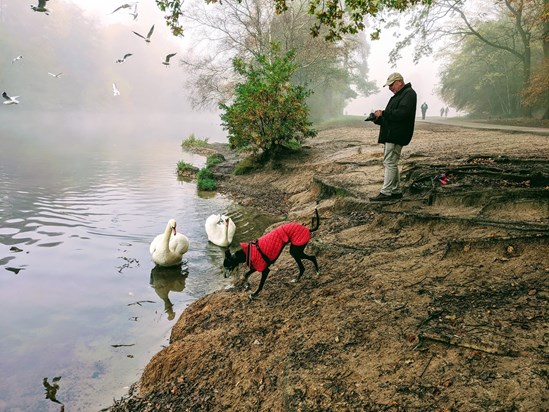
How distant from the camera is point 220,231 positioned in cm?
969

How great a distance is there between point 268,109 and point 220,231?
321 inches

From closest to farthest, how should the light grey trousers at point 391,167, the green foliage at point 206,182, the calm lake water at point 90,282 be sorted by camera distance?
the calm lake water at point 90,282
the light grey trousers at point 391,167
the green foliage at point 206,182

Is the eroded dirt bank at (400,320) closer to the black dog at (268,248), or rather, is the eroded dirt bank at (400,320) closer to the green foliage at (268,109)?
the black dog at (268,248)

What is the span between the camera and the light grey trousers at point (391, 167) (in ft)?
24.7

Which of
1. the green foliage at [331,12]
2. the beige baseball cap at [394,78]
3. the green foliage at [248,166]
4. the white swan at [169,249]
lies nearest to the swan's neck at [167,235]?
the white swan at [169,249]

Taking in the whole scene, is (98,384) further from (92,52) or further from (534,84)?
(92,52)

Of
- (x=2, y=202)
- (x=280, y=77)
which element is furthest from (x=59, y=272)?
(x=280, y=77)

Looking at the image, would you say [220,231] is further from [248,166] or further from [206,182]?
[248,166]

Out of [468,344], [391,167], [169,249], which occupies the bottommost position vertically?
[169,249]

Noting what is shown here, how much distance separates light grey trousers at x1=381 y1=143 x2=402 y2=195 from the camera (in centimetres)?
752

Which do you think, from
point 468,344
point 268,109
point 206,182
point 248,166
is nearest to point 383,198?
point 468,344

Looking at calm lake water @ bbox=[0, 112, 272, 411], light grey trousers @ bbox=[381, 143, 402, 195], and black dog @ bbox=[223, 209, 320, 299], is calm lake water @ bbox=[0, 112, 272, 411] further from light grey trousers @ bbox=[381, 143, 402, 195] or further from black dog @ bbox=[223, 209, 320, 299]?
light grey trousers @ bbox=[381, 143, 402, 195]

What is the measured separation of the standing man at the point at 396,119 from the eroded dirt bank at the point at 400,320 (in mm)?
942

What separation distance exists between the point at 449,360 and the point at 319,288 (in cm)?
244
